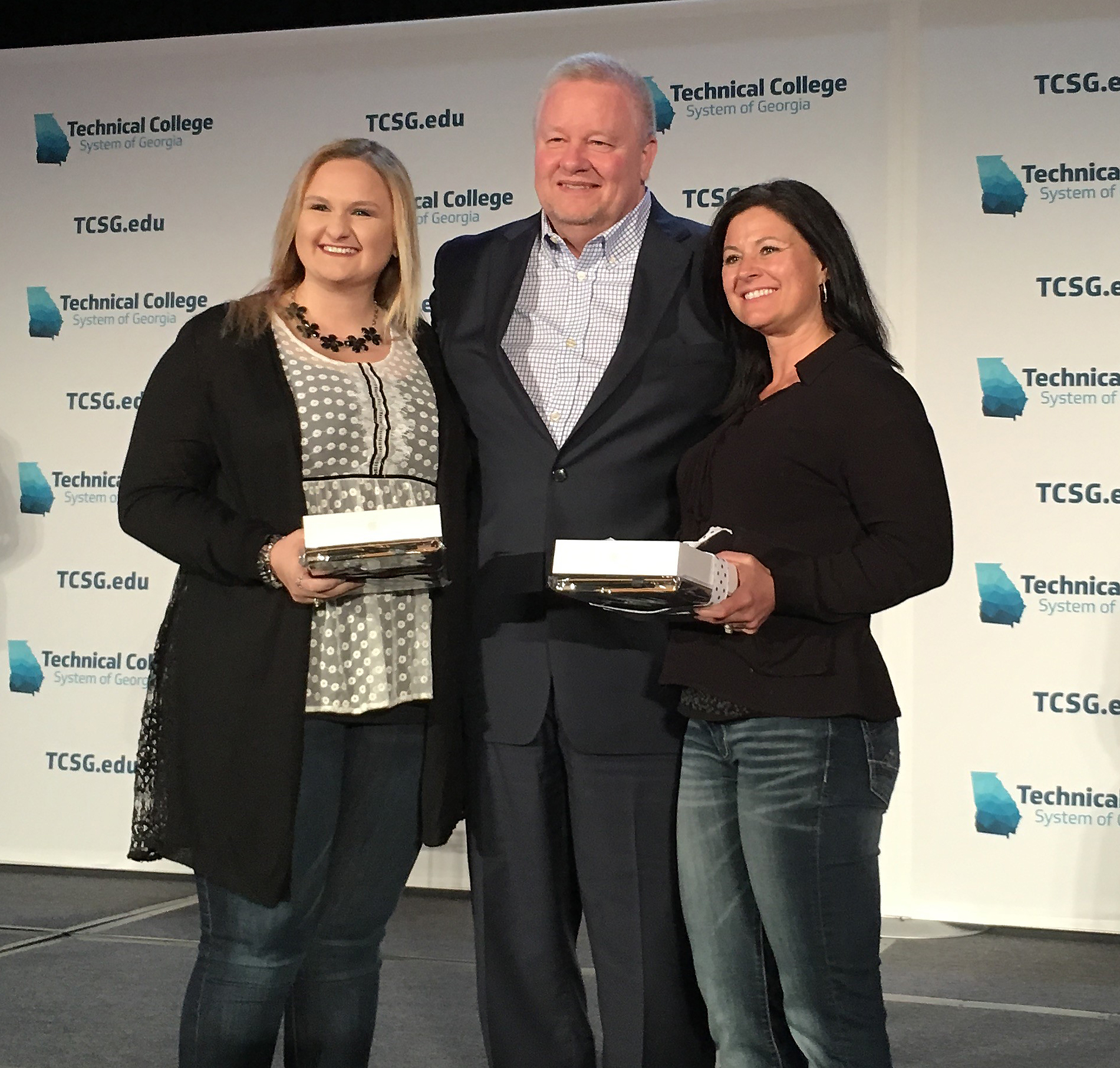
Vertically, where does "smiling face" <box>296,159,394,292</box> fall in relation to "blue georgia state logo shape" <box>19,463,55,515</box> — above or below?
above

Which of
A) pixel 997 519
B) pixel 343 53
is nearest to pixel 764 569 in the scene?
pixel 997 519

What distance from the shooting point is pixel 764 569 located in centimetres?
199

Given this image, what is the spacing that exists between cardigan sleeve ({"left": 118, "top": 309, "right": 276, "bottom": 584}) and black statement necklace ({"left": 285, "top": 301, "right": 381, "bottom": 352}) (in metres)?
0.13

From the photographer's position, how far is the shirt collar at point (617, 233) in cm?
251

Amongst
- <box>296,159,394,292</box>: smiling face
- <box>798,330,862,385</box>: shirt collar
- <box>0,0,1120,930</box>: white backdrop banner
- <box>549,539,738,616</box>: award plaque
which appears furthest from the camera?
<box>0,0,1120,930</box>: white backdrop banner

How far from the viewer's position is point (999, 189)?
4.45m

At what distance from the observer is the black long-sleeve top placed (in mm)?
1995

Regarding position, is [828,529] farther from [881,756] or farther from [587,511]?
[587,511]

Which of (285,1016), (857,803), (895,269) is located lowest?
(285,1016)

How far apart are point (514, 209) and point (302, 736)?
304cm

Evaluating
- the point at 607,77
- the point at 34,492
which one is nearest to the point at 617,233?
the point at 607,77

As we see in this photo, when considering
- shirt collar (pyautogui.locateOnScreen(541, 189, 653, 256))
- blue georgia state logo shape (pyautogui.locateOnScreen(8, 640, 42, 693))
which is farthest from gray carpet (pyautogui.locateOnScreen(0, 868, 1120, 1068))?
shirt collar (pyautogui.locateOnScreen(541, 189, 653, 256))

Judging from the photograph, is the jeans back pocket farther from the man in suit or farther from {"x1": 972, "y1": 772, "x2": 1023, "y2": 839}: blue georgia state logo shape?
{"x1": 972, "y1": 772, "x2": 1023, "y2": 839}: blue georgia state logo shape

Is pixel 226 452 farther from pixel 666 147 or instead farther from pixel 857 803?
pixel 666 147
